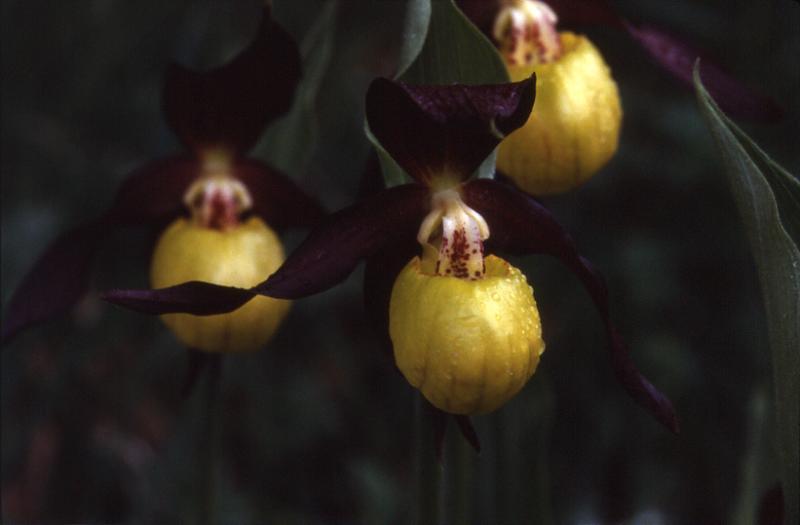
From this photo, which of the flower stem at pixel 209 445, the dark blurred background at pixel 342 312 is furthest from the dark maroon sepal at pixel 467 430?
the dark blurred background at pixel 342 312

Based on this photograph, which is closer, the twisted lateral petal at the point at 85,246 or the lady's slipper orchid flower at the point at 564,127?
the lady's slipper orchid flower at the point at 564,127

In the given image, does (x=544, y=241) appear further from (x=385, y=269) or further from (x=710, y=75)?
(x=710, y=75)

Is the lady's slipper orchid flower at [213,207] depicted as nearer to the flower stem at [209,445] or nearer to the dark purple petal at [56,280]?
the dark purple petal at [56,280]

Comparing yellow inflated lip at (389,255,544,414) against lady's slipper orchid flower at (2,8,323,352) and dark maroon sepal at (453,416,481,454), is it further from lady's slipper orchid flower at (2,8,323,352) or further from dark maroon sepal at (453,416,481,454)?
lady's slipper orchid flower at (2,8,323,352)

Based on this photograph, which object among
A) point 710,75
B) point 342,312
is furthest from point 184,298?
point 342,312

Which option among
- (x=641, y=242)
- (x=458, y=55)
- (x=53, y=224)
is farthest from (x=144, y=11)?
(x=458, y=55)
